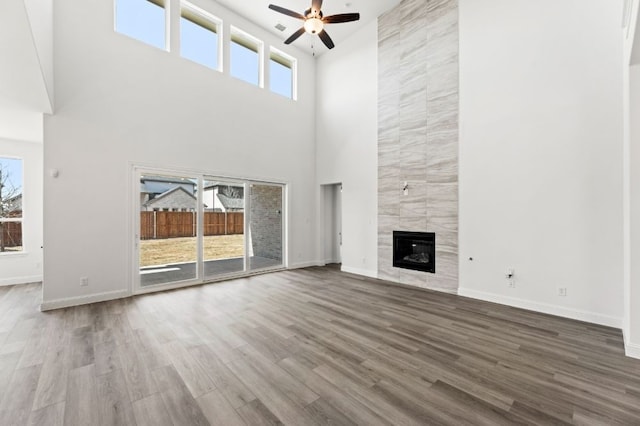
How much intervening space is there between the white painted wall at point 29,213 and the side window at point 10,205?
0.08m

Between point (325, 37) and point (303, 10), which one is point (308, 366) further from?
point (303, 10)

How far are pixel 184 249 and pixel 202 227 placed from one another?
54cm

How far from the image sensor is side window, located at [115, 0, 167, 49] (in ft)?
15.4

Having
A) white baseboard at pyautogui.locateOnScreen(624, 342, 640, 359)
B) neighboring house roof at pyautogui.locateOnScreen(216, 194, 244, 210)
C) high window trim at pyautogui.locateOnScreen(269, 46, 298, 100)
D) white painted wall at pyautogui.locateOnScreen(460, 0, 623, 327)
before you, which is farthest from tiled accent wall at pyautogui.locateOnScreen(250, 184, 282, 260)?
white baseboard at pyautogui.locateOnScreen(624, 342, 640, 359)

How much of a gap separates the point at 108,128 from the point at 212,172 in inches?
71.1

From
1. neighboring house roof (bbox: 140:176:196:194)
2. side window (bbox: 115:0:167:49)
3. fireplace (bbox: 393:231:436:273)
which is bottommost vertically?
fireplace (bbox: 393:231:436:273)

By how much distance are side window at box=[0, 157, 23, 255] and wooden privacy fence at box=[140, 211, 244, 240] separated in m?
2.96

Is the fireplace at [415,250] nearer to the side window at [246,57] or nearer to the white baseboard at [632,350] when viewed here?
the white baseboard at [632,350]

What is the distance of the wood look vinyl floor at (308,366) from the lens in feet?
6.13

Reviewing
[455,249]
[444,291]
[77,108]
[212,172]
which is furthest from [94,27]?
[444,291]

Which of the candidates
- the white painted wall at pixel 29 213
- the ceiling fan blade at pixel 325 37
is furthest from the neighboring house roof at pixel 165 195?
the ceiling fan blade at pixel 325 37

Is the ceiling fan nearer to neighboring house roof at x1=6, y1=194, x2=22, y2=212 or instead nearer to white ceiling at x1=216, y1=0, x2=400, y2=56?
white ceiling at x1=216, y1=0, x2=400, y2=56

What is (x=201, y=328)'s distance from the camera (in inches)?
129

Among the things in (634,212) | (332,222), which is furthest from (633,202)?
(332,222)
